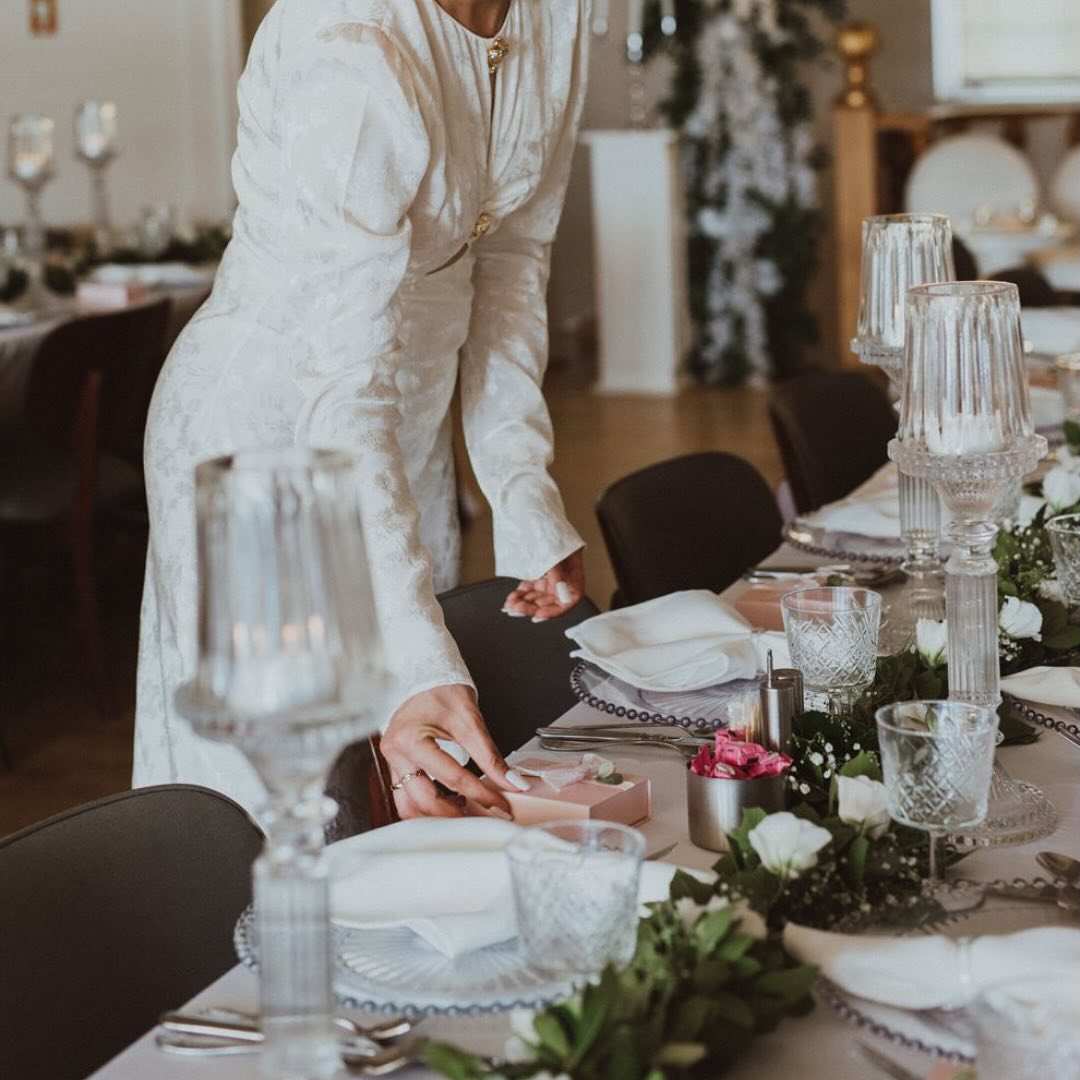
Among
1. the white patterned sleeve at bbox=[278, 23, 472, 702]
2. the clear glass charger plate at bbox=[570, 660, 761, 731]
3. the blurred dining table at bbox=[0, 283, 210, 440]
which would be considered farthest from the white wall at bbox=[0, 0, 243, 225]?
the clear glass charger plate at bbox=[570, 660, 761, 731]

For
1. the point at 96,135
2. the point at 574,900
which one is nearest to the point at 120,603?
the point at 96,135

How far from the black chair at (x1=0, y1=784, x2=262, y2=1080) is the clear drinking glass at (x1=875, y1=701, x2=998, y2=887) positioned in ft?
1.81

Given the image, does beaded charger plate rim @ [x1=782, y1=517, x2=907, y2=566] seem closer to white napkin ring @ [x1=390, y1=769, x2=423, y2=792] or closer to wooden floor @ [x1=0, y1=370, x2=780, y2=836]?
white napkin ring @ [x1=390, y1=769, x2=423, y2=792]

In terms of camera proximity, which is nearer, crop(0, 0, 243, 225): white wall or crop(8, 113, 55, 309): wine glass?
crop(8, 113, 55, 309): wine glass

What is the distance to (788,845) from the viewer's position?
3.72 feet

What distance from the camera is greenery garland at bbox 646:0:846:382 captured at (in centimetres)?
809

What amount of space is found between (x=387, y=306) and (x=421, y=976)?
0.76 metres

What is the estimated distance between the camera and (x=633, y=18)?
8570 millimetres

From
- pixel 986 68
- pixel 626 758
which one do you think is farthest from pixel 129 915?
pixel 986 68

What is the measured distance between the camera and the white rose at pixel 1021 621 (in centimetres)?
174

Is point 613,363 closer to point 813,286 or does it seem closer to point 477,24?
point 813,286

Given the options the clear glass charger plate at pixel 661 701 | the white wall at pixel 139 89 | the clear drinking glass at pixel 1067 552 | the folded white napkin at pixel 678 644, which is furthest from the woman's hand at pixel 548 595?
the white wall at pixel 139 89

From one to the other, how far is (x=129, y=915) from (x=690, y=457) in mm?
1518

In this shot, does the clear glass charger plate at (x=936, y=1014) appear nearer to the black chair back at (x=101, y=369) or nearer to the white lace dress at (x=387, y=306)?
the white lace dress at (x=387, y=306)
